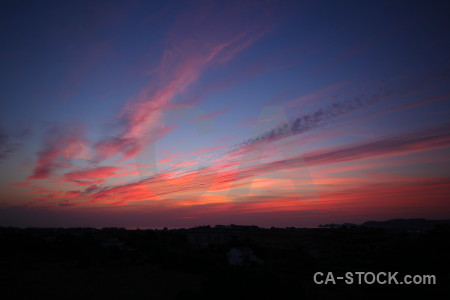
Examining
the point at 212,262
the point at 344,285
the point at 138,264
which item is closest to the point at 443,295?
the point at 344,285

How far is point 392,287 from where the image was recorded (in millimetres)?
17062

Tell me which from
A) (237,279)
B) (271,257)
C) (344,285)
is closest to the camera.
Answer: (237,279)

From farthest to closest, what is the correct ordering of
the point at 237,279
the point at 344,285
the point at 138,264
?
the point at 138,264 → the point at 344,285 → the point at 237,279

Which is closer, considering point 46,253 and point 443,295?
point 443,295

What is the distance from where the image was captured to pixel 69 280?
64.7 ft

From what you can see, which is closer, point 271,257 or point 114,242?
point 271,257

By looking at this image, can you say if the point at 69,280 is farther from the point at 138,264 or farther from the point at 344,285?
the point at 344,285

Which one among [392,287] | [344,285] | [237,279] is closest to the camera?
[237,279]

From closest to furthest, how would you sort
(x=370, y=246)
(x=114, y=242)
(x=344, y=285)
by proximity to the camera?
(x=344, y=285)
(x=370, y=246)
(x=114, y=242)

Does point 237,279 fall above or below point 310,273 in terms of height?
above

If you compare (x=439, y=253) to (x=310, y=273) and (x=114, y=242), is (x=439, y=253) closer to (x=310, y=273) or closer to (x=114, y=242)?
(x=310, y=273)

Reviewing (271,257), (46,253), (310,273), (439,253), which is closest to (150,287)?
(310,273)

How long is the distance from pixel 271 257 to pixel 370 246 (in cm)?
1371

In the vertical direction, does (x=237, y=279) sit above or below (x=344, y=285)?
above
